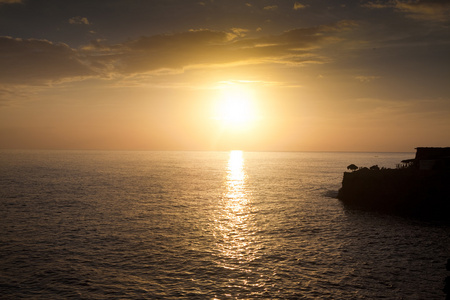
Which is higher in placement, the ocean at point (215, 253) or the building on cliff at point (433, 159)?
the building on cliff at point (433, 159)

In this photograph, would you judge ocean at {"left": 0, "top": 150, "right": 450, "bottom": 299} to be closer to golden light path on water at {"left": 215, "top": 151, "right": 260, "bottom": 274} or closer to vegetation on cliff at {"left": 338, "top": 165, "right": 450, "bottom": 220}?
golden light path on water at {"left": 215, "top": 151, "right": 260, "bottom": 274}

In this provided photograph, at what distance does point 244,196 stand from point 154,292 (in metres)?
54.9

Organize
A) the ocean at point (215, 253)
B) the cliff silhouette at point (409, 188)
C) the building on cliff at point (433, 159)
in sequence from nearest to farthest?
the ocean at point (215, 253), the cliff silhouette at point (409, 188), the building on cliff at point (433, 159)

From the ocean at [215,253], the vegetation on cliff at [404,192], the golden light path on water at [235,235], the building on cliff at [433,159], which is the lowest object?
the golden light path on water at [235,235]

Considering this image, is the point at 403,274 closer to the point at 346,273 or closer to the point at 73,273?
the point at 346,273

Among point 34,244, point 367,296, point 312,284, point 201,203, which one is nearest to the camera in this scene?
point 367,296

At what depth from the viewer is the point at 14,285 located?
23531 mm

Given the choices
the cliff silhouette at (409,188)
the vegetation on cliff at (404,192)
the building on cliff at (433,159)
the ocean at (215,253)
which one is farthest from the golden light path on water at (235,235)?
the building on cliff at (433,159)

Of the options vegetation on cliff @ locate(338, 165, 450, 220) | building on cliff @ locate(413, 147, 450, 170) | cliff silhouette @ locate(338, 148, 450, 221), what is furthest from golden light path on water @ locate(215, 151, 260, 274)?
building on cliff @ locate(413, 147, 450, 170)

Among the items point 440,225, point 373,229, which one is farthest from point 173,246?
point 440,225

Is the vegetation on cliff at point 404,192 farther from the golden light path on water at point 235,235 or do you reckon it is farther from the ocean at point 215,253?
the golden light path on water at point 235,235

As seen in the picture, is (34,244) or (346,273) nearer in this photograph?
(346,273)

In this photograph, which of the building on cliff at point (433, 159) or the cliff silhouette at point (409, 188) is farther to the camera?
the building on cliff at point (433, 159)

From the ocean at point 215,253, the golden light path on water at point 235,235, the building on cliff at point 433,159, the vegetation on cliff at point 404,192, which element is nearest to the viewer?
the ocean at point 215,253
